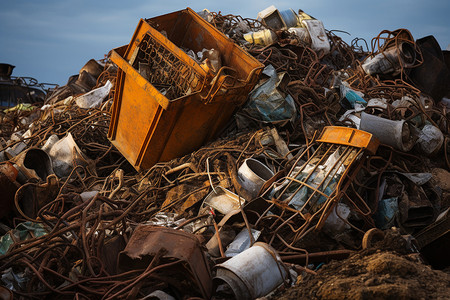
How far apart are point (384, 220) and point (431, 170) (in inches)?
43.4

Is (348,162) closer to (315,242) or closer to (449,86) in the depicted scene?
(315,242)

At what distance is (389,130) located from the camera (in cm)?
452

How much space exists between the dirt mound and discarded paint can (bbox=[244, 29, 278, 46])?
4627 millimetres

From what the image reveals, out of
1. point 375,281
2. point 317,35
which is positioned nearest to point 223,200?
point 375,281

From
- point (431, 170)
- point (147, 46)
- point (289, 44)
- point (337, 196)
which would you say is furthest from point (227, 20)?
point (337, 196)

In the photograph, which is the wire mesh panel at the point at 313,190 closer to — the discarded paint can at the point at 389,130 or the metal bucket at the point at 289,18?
the discarded paint can at the point at 389,130

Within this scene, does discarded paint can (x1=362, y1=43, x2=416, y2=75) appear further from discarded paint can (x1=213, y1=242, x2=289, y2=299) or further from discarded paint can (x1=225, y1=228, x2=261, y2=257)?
discarded paint can (x1=213, y1=242, x2=289, y2=299)

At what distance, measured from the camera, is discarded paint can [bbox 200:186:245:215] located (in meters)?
3.83

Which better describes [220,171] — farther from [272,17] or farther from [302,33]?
[272,17]

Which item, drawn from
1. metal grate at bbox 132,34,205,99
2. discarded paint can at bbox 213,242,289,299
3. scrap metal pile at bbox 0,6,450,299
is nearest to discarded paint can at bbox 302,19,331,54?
scrap metal pile at bbox 0,6,450,299

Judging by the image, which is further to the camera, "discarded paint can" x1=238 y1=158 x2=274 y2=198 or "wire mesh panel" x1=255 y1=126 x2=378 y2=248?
"discarded paint can" x1=238 y1=158 x2=274 y2=198

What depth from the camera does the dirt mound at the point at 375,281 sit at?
7.45ft

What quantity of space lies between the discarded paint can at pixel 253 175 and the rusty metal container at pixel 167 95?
30.4 inches

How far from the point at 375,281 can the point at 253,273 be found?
0.75m
